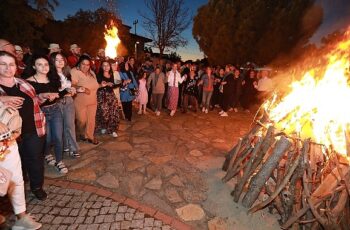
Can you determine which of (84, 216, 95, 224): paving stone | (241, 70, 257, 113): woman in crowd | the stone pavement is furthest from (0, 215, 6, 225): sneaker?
(241, 70, 257, 113): woman in crowd

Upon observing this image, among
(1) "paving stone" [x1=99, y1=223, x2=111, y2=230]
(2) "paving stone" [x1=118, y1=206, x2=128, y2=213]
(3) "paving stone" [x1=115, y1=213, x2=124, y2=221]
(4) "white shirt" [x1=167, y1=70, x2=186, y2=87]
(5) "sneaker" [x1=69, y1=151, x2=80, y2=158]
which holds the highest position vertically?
(4) "white shirt" [x1=167, y1=70, x2=186, y2=87]

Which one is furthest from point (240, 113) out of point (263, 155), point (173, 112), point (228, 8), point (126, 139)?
point (228, 8)

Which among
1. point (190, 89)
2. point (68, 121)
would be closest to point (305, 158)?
point (68, 121)

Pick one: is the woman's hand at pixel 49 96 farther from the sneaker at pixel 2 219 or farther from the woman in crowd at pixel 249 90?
the woman in crowd at pixel 249 90

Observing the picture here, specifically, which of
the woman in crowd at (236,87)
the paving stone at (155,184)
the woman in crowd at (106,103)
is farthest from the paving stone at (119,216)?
the woman in crowd at (236,87)

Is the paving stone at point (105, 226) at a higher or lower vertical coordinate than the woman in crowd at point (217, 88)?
lower

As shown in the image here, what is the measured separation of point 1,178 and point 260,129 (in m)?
4.13

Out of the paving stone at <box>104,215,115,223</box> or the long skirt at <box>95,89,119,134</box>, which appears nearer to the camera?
the paving stone at <box>104,215,115,223</box>

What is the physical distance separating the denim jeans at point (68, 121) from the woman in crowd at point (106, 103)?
1357 millimetres

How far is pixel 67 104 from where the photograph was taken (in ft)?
17.3

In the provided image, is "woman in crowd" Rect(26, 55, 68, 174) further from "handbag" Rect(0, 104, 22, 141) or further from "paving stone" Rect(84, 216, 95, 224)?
"paving stone" Rect(84, 216, 95, 224)

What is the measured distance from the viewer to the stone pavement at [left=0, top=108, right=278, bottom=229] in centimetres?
418

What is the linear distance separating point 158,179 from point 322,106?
3336 millimetres

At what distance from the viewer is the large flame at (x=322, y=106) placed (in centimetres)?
413
